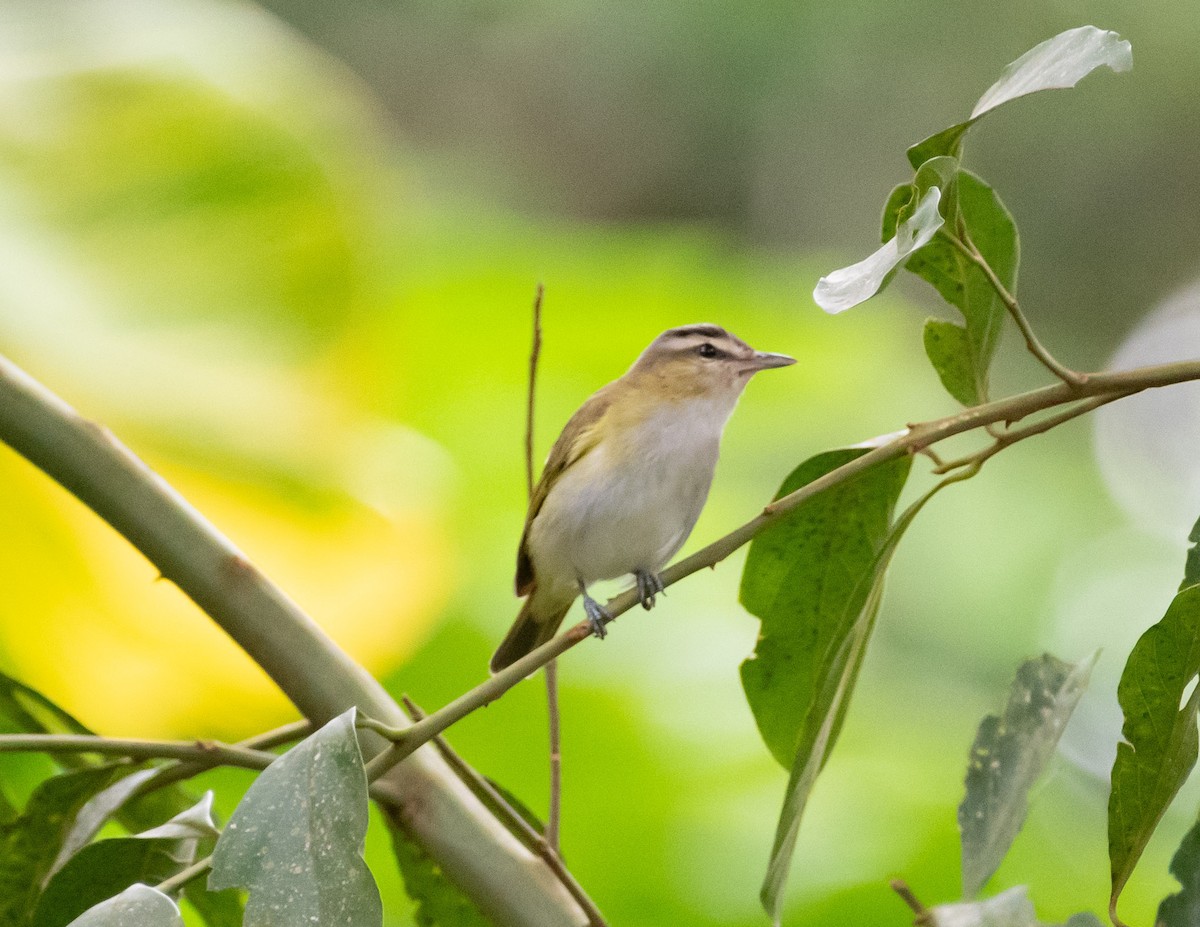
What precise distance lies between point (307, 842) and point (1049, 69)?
1.40ft

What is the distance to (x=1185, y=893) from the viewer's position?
1.82 ft

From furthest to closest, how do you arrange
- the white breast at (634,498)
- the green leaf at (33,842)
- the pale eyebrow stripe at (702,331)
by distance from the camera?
1. the pale eyebrow stripe at (702,331)
2. the white breast at (634,498)
3. the green leaf at (33,842)

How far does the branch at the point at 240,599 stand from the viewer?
2.07 ft

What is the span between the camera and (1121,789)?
1.82ft

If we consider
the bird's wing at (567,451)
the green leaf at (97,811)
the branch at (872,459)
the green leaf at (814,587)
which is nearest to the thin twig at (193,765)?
the green leaf at (97,811)

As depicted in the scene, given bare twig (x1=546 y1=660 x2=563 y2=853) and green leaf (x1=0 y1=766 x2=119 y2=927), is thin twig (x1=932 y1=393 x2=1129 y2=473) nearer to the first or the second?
bare twig (x1=546 y1=660 x2=563 y2=853)

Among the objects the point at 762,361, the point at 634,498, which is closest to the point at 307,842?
the point at 634,498

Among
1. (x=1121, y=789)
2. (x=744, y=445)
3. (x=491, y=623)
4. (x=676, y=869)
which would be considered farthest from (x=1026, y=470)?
(x=1121, y=789)

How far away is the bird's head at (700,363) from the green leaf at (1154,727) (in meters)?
0.67

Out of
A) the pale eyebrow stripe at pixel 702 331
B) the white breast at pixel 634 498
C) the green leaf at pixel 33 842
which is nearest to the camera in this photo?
the green leaf at pixel 33 842

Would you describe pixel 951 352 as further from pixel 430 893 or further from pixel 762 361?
pixel 762 361

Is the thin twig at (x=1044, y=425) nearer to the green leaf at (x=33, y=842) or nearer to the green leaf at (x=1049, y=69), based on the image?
the green leaf at (x=1049, y=69)

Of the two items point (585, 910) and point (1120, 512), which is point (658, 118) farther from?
point (585, 910)

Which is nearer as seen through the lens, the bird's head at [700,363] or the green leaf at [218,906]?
the green leaf at [218,906]
